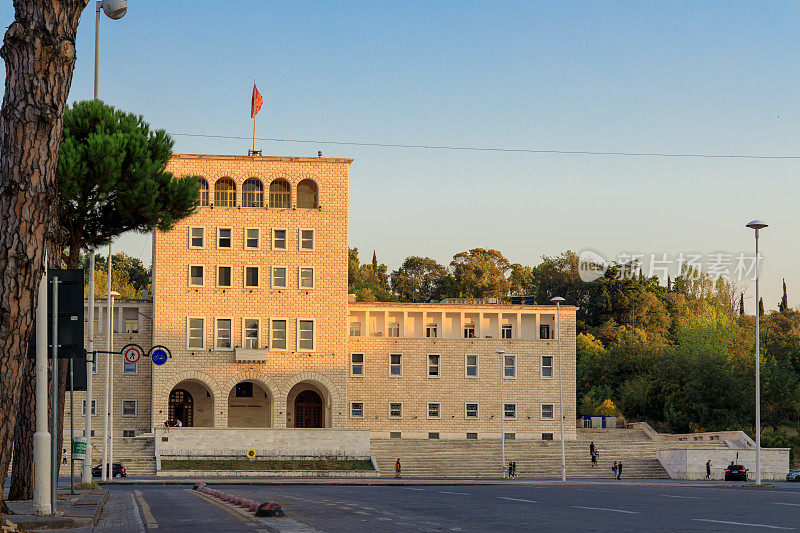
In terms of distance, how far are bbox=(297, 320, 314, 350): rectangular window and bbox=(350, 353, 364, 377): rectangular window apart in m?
4.06

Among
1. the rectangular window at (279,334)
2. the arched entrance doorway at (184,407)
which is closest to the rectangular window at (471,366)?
the rectangular window at (279,334)

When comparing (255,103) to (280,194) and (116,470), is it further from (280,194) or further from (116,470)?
(116,470)

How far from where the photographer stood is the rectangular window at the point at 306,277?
227 ft

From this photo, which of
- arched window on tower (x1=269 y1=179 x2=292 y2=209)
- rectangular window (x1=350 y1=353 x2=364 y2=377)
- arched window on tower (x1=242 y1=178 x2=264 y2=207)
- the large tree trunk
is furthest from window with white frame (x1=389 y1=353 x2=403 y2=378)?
the large tree trunk

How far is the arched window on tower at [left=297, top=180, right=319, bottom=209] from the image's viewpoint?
7031 centimetres

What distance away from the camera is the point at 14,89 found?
12898mm

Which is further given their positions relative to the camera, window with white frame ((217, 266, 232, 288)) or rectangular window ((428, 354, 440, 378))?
rectangular window ((428, 354, 440, 378))

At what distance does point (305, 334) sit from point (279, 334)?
5.66 ft

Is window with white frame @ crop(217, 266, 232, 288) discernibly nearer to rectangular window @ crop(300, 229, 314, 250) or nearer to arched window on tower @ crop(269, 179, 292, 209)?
rectangular window @ crop(300, 229, 314, 250)

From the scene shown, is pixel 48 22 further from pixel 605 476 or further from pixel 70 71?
pixel 605 476

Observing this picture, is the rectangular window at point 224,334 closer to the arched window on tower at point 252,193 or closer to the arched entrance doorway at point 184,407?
the arched entrance doorway at point 184,407

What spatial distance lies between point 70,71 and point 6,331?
3.51 metres

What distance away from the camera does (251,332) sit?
225 feet

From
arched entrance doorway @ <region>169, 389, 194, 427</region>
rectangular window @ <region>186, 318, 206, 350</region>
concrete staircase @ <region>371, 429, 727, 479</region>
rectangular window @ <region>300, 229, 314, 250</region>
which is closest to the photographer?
concrete staircase @ <region>371, 429, 727, 479</region>
